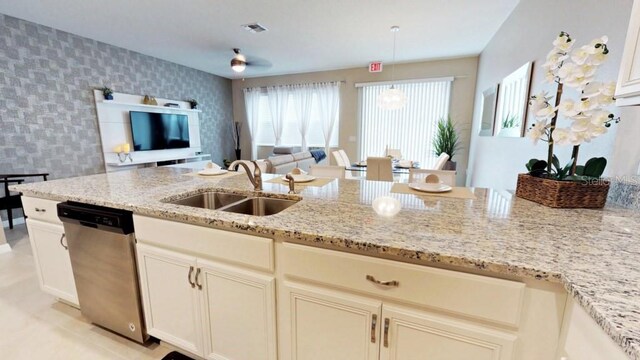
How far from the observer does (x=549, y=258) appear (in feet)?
2.47

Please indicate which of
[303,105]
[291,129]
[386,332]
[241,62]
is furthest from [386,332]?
[291,129]

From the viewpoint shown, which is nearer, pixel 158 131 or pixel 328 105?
pixel 158 131

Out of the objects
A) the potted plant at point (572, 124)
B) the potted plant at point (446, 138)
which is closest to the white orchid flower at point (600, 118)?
the potted plant at point (572, 124)

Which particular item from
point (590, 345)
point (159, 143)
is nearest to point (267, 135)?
point (159, 143)

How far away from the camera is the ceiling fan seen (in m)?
4.29

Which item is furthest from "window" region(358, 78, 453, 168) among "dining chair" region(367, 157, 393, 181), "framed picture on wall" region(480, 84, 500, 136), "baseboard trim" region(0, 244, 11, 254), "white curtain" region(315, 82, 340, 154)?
"baseboard trim" region(0, 244, 11, 254)

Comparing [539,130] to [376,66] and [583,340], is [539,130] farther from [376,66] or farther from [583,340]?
[376,66]

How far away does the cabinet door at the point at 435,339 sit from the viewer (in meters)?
0.80

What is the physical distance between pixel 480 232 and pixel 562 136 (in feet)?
1.83

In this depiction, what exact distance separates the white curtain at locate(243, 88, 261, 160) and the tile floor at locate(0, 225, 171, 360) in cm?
514

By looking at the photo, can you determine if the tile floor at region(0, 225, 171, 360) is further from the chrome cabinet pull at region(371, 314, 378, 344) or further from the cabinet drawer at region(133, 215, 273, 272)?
the chrome cabinet pull at region(371, 314, 378, 344)

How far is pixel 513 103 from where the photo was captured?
8.98 ft

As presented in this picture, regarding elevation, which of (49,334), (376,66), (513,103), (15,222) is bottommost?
(49,334)

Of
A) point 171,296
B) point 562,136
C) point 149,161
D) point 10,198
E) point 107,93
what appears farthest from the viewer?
point 149,161
